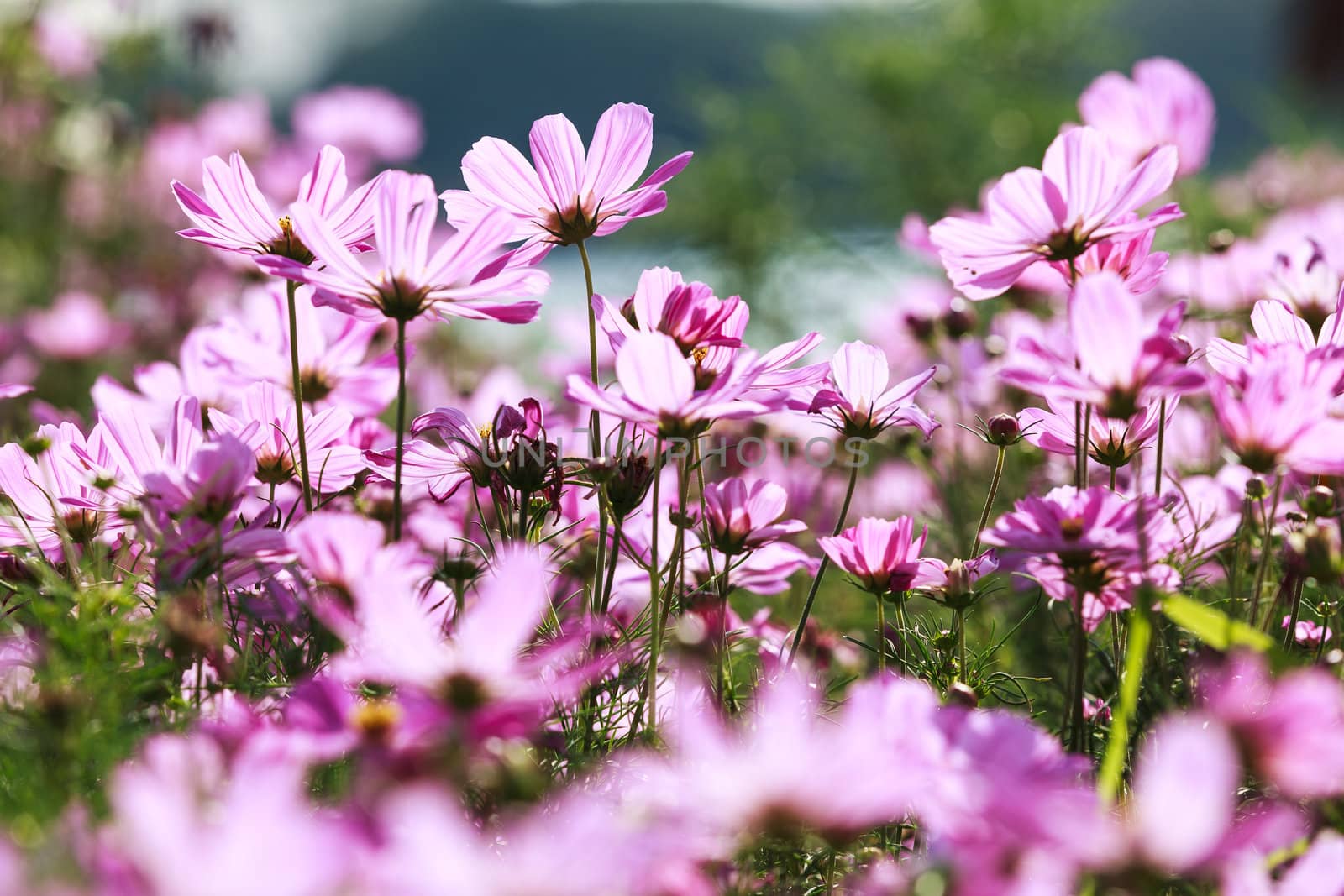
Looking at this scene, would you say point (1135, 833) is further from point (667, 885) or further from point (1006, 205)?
point (1006, 205)

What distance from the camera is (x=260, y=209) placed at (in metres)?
0.56

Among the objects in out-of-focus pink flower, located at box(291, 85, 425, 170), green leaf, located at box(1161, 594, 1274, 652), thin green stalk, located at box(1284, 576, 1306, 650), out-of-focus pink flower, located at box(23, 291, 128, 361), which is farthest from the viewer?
out-of-focus pink flower, located at box(291, 85, 425, 170)

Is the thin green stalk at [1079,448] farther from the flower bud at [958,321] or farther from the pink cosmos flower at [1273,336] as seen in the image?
the flower bud at [958,321]

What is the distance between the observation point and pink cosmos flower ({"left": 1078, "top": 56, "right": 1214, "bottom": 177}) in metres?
0.91

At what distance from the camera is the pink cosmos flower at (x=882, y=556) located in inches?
21.6

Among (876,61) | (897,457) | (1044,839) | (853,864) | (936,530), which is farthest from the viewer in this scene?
(876,61)

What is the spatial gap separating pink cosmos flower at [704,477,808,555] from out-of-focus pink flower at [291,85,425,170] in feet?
5.61

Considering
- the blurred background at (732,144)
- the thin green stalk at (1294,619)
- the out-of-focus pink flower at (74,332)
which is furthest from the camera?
the blurred background at (732,144)

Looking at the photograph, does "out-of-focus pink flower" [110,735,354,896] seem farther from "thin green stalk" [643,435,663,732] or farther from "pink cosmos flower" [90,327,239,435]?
"pink cosmos flower" [90,327,239,435]

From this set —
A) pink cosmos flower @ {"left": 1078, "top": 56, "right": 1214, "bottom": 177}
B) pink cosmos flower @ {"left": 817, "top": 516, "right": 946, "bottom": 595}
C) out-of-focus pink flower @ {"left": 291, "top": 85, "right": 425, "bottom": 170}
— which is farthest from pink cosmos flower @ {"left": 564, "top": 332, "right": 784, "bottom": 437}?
out-of-focus pink flower @ {"left": 291, "top": 85, "right": 425, "bottom": 170}

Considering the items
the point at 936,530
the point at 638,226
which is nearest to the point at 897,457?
the point at 936,530

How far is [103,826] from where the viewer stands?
38 centimetres

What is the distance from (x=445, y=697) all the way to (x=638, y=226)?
1873 millimetres

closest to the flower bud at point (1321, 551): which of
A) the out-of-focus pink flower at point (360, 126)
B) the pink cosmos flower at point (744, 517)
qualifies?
the pink cosmos flower at point (744, 517)
